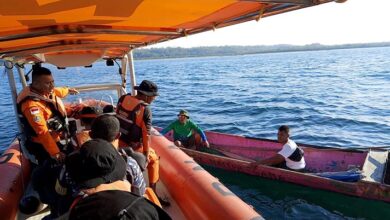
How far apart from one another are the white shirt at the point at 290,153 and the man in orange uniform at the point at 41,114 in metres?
4.60

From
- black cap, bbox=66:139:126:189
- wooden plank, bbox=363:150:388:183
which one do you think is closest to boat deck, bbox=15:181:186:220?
black cap, bbox=66:139:126:189

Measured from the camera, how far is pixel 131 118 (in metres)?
4.15

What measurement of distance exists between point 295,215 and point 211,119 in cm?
984

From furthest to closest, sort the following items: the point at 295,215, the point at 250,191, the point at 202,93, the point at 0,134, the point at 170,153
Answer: the point at 202,93 < the point at 0,134 < the point at 250,191 < the point at 295,215 < the point at 170,153

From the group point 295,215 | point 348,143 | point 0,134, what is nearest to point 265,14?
point 295,215

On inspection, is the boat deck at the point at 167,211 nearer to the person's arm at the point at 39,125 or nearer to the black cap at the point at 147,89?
the person's arm at the point at 39,125

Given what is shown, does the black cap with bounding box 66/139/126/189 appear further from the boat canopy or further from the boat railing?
the boat railing

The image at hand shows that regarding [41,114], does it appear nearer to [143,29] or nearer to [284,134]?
[143,29]

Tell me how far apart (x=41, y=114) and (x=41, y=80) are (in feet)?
1.29

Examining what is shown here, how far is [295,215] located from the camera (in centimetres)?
616

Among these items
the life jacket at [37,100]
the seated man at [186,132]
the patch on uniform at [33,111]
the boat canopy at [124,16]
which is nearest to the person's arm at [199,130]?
the seated man at [186,132]

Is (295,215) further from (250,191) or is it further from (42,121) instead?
(42,121)

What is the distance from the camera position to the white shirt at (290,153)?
6.64 meters

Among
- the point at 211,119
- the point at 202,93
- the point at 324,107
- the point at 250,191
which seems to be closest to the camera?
the point at 250,191
